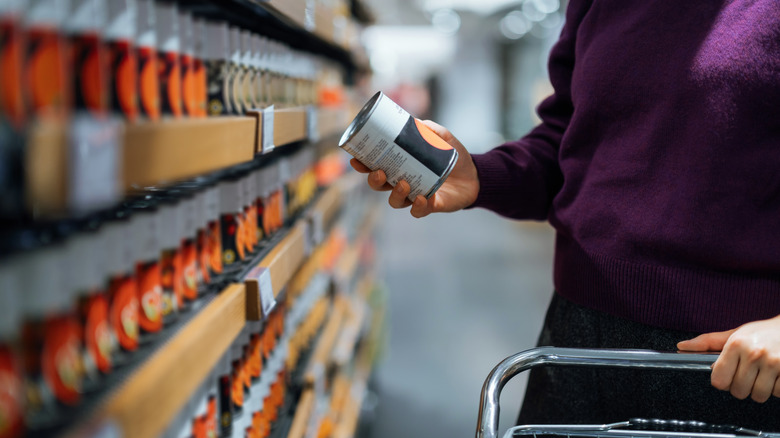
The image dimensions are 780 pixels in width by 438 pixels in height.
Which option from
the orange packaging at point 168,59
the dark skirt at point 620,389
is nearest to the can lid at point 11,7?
the orange packaging at point 168,59

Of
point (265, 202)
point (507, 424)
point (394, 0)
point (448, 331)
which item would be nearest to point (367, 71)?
point (448, 331)

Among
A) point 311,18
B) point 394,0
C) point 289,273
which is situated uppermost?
point 394,0

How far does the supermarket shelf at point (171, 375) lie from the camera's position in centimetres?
66

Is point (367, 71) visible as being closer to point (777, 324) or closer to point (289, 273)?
point (289, 273)

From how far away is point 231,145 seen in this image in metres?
1.03

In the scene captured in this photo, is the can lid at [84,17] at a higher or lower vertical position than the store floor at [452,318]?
higher

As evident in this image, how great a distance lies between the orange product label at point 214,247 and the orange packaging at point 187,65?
246 mm

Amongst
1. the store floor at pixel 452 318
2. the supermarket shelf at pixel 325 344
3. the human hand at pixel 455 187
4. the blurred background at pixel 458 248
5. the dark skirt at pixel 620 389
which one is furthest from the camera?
the blurred background at pixel 458 248

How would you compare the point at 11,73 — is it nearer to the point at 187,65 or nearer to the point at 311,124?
the point at 187,65

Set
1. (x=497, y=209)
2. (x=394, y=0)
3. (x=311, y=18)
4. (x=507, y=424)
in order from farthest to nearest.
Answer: (x=394, y=0) → (x=507, y=424) → (x=311, y=18) → (x=497, y=209)

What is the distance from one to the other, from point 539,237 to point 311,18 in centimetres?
727

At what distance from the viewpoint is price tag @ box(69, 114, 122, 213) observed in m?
0.56

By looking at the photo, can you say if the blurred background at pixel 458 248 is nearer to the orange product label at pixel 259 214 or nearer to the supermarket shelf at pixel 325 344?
the supermarket shelf at pixel 325 344

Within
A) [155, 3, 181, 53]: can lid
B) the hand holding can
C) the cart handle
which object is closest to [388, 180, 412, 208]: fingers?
the hand holding can
